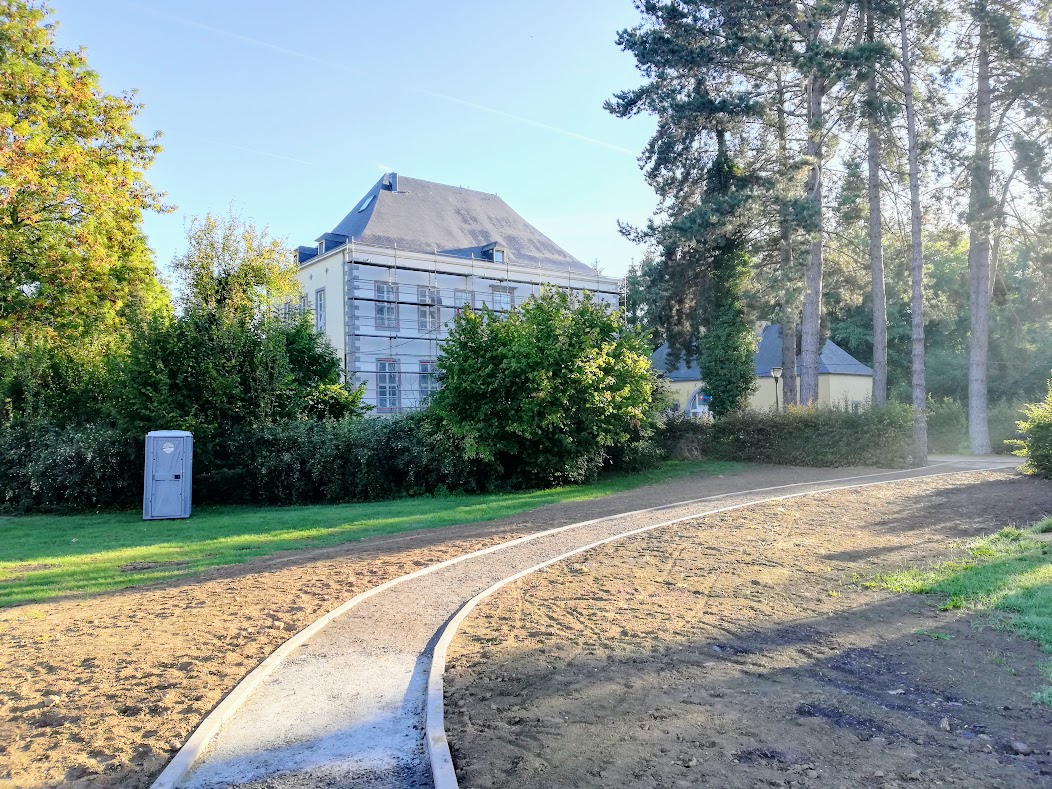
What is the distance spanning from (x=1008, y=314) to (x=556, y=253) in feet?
84.6

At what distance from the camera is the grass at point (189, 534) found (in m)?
8.98

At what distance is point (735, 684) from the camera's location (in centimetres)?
492

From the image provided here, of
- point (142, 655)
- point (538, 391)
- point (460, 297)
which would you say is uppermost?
point (460, 297)

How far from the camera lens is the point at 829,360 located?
144ft

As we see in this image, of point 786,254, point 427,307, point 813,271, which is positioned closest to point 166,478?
point 786,254

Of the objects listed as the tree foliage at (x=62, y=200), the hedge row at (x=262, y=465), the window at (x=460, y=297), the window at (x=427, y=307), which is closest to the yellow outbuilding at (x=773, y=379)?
the window at (x=460, y=297)

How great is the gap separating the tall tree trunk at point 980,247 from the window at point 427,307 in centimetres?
2614

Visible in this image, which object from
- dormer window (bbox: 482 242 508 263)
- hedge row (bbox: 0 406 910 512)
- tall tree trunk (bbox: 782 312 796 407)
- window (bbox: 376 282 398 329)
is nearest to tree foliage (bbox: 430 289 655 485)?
hedge row (bbox: 0 406 910 512)

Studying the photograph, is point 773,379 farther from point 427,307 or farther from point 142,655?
point 142,655

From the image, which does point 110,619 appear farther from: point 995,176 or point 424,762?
point 995,176

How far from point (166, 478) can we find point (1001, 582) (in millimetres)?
14737

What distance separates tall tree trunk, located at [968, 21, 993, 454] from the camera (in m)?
24.2

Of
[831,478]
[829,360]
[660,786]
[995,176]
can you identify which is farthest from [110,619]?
[829,360]

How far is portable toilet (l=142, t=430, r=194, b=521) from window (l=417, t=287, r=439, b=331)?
1059 inches
